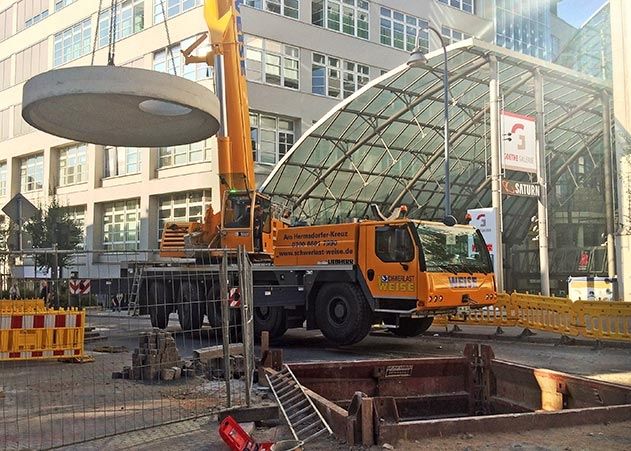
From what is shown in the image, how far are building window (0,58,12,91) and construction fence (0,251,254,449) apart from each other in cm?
4040

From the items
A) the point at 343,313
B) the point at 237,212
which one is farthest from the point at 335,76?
the point at 343,313

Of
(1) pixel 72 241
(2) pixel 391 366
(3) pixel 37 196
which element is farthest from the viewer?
(3) pixel 37 196

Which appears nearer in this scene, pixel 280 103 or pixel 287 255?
pixel 287 255

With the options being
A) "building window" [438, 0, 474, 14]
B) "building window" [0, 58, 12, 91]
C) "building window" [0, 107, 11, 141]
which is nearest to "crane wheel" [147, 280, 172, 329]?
"building window" [438, 0, 474, 14]

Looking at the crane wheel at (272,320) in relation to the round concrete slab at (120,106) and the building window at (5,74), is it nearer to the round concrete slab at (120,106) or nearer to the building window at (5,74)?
the round concrete slab at (120,106)

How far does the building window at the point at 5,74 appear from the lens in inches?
1897

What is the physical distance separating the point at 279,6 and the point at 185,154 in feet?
29.2

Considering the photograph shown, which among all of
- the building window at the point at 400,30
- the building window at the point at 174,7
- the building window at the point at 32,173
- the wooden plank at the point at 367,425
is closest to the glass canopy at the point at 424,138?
the building window at the point at 400,30

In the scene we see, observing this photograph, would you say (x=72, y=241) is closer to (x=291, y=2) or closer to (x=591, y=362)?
(x=291, y=2)

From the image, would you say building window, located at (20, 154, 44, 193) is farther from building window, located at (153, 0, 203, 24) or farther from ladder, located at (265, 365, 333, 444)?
ladder, located at (265, 365, 333, 444)

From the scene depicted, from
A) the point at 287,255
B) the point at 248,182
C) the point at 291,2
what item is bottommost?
the point at 287,255

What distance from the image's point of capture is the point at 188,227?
54.7ft

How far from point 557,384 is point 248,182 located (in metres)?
9.57

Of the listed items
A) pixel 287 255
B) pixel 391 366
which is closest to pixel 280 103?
pixel 287 255
